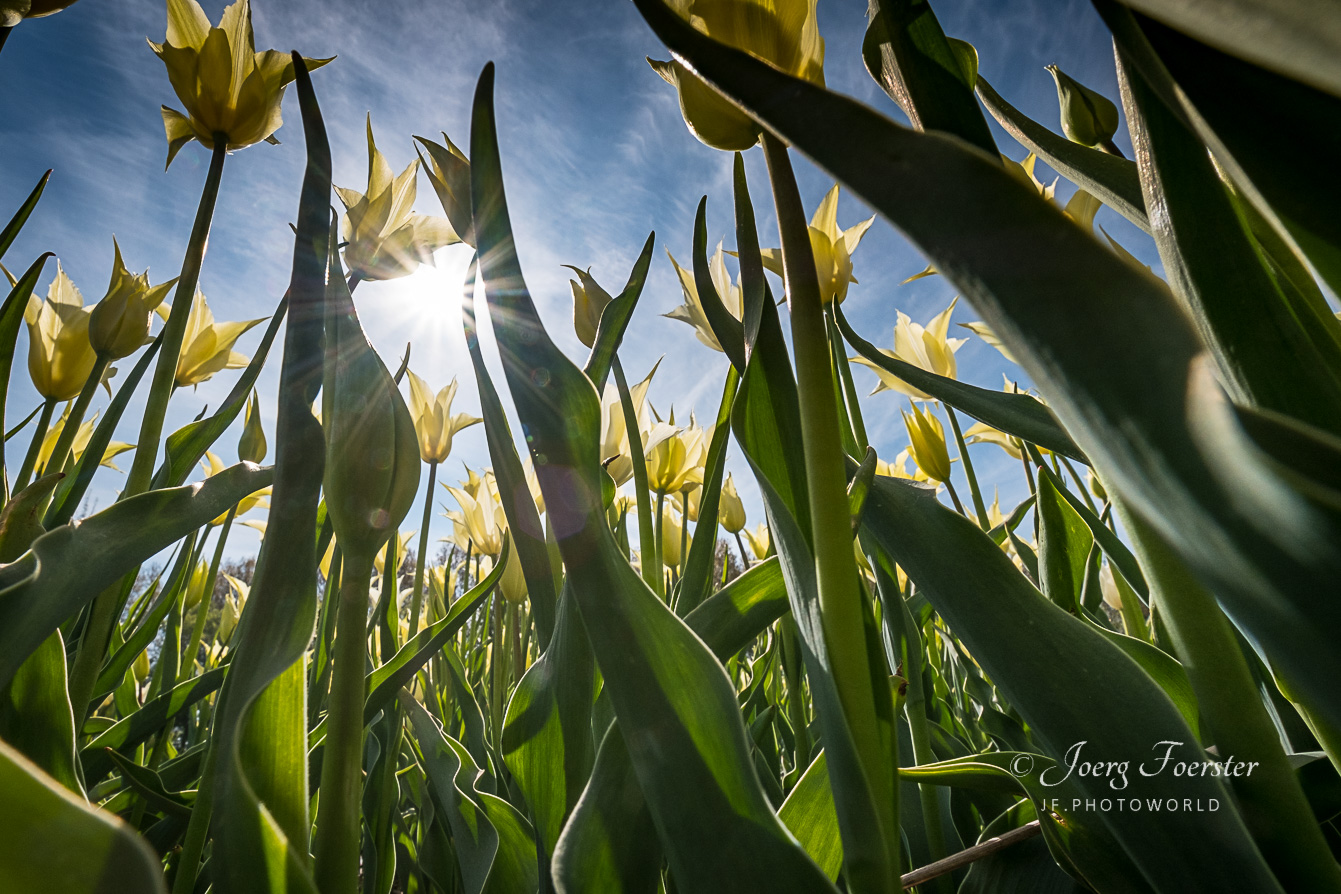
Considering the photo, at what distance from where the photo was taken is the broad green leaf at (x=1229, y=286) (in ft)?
0.87

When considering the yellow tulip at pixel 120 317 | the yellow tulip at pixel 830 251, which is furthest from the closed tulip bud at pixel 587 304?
the yellow tulip at pixel 120 317

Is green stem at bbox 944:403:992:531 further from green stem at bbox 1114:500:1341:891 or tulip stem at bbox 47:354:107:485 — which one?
tulip stem at bbox 47:354:107:485

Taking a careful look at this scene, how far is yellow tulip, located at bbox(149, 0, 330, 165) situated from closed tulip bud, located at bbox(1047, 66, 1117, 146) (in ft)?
3.00

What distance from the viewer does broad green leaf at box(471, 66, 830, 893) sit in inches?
10.4

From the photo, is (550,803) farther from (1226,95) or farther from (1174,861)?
(1226,95)

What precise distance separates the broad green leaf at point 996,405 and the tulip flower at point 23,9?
735 millimetres

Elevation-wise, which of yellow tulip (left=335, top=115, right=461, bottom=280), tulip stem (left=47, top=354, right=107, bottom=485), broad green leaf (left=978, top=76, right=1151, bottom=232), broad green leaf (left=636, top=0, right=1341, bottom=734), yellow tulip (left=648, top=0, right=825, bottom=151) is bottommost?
broad green leaf (left=636, top=0, right=1341, bottom=734)

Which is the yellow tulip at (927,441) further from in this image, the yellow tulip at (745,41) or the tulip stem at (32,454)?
the tulip stem at (32,454)

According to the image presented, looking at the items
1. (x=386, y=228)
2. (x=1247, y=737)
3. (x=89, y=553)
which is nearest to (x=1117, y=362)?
(x=1247, y=737)

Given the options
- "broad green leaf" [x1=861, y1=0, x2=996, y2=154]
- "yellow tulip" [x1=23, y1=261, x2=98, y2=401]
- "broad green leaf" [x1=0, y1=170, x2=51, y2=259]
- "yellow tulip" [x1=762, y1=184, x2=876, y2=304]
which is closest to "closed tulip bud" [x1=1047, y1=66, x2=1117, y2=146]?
"yellow tulip" [x1=762, y1=184, x2=876, y2=304]

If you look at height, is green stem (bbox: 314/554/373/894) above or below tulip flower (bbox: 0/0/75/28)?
below

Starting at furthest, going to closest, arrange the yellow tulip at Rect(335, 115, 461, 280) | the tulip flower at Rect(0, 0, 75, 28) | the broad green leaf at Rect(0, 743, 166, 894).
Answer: the yellow tulip at Rect(335, 115, 461, 280), the tulip flower at Rect(0, 0, 75, 28), the broad green leaf at Rect(0, 743, 166, 894)

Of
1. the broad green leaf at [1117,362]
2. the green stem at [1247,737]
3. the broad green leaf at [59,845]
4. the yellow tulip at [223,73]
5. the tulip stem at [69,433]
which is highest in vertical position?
the yellow tulip at [223,73]

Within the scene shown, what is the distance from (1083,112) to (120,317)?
49.5 inches
